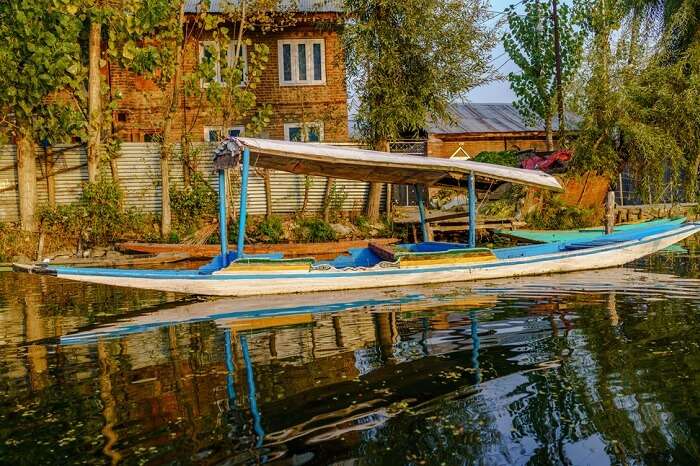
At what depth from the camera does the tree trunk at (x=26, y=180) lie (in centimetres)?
2008

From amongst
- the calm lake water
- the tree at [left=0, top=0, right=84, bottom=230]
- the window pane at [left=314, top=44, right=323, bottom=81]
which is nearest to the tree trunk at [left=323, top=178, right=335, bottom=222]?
the window pane at [left=314, top=44, right=323, bottom=81]

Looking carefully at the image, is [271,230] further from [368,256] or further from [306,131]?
[368,256]

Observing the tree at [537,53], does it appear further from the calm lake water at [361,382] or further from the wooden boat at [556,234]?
the calm lake water at [361,382]

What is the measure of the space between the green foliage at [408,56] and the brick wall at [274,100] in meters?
3.45

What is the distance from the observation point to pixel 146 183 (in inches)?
851

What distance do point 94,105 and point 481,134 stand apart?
16.6 meters

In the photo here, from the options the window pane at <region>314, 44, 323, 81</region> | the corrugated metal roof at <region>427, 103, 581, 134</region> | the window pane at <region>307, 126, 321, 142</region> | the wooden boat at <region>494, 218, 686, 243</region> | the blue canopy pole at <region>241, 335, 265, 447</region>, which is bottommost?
the blue canopy pole at <region>241, 335, 265, 447</region>

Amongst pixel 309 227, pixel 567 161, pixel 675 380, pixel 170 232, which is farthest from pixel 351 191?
pixel 675 380

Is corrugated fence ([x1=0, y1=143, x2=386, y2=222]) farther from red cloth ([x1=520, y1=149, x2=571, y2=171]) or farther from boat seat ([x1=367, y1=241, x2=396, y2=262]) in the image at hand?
boat seat ([x1=367, y1=241, x2=396, y2=262])

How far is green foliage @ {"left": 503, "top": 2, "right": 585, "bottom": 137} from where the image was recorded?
32156mm

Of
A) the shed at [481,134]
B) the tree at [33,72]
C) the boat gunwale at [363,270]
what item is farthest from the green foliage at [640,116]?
the tree at [33,72]

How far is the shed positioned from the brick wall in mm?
4779

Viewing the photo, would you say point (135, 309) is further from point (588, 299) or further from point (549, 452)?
point (549, 452)

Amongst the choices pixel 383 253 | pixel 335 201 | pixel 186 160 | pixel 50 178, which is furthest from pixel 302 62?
pixel 383 253
